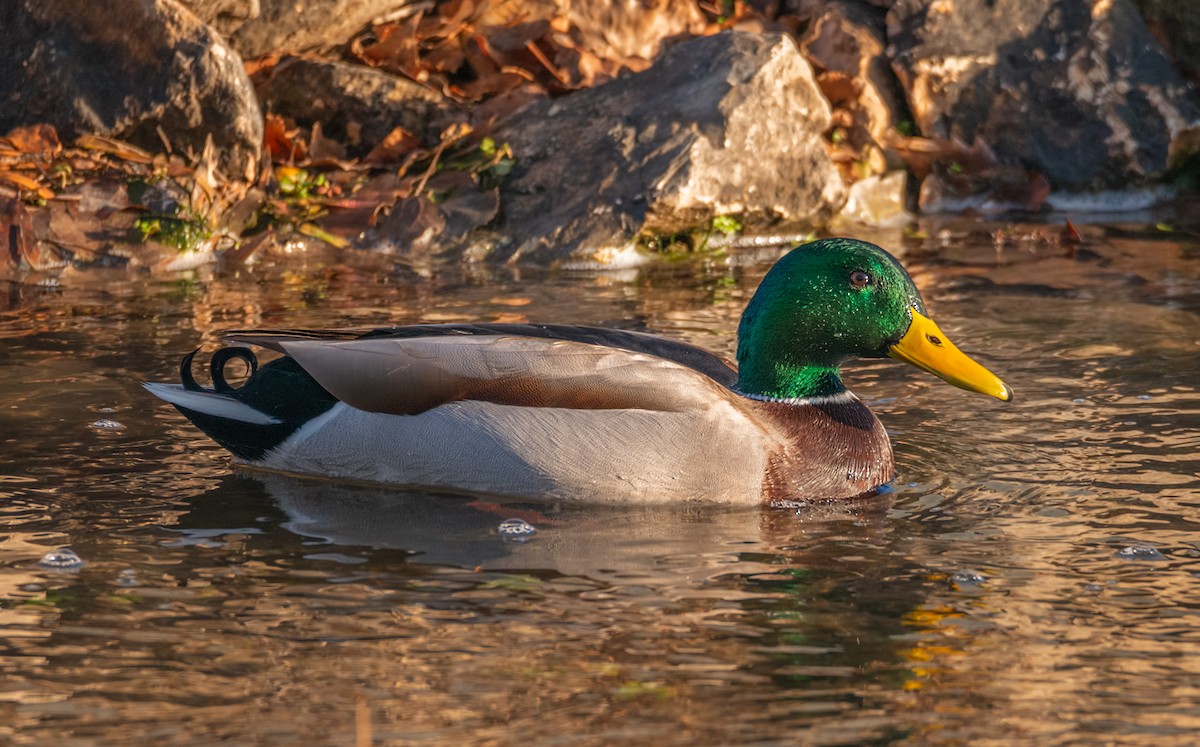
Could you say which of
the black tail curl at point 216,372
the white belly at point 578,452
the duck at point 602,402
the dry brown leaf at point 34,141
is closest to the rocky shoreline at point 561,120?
the dry brown leaf at point 34,141

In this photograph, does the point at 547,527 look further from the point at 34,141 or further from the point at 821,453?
the point at 34,141

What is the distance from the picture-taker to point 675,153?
32.1ft

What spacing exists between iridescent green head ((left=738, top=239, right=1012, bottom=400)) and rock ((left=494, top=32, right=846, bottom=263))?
376 centimetres

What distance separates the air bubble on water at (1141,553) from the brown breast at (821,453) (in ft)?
3.18

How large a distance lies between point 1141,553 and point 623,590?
1487mm

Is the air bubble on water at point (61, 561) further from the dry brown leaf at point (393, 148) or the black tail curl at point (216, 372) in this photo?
the dry brown leaf at point (393, 148)

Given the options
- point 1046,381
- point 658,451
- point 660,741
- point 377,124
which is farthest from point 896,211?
point 660,741

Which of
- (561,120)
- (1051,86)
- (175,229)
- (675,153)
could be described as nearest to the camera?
(175,229)

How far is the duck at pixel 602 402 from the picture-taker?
5.48 meters

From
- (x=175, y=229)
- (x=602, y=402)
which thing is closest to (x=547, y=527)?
(x=602, y=402)

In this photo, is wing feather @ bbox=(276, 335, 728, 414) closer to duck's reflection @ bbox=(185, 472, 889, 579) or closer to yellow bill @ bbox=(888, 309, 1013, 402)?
duck's reflection @ bbox=(185, 472, 889, 579)

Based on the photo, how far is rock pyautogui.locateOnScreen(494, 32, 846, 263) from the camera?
9.70m

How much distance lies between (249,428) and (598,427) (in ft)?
4.00

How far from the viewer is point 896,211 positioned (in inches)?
441
